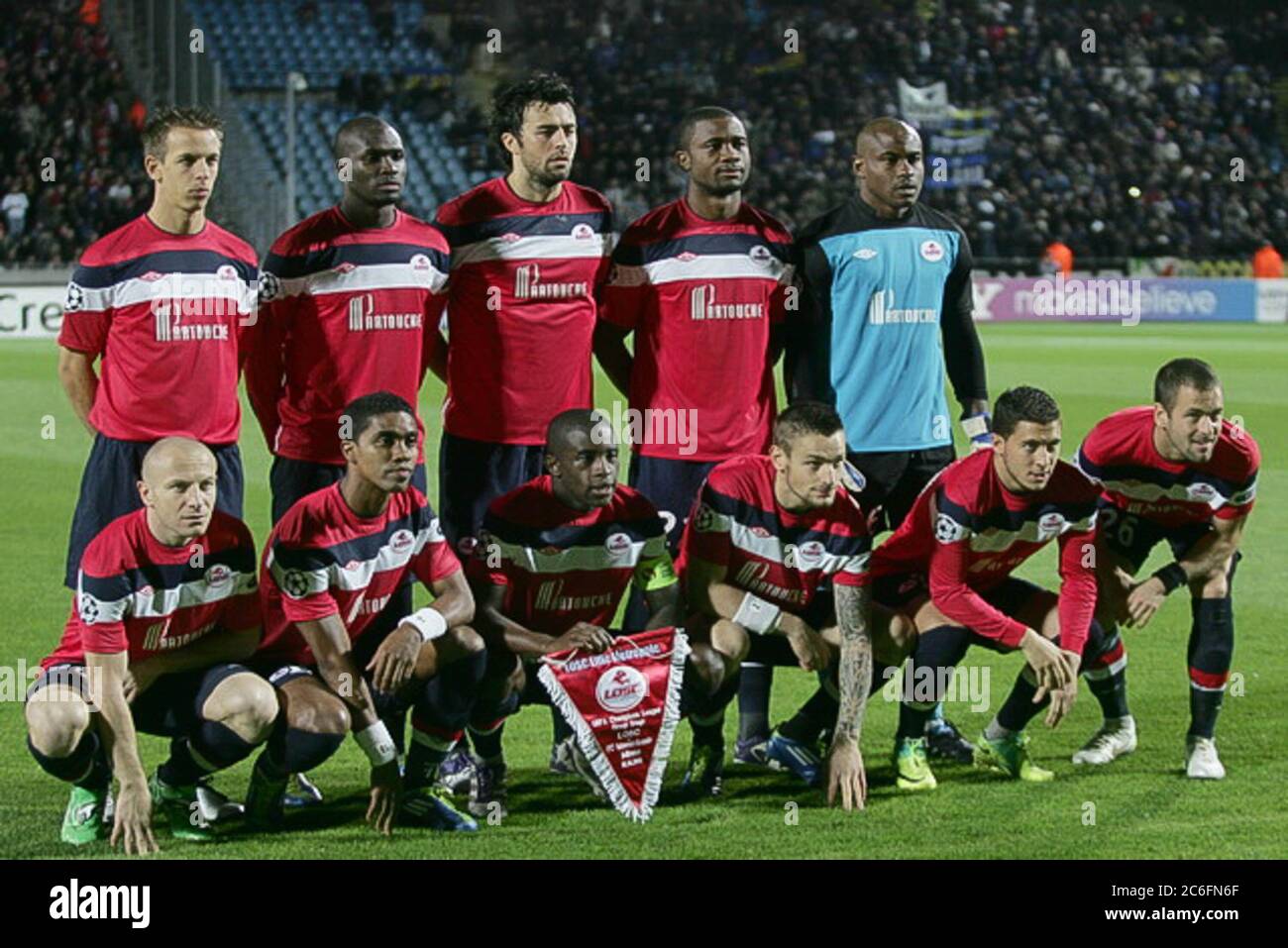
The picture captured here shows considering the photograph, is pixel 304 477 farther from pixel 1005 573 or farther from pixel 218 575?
pixel 1005 573

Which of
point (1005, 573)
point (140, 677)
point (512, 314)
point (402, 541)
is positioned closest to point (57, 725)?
point (140, 677)

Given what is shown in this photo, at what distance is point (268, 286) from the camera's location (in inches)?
230

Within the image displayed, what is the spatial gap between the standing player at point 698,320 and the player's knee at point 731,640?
0.68 m

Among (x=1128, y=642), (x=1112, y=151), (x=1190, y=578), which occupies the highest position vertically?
(x=1112, y=151)

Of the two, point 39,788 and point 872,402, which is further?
point 872,402

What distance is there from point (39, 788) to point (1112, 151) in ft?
99.9

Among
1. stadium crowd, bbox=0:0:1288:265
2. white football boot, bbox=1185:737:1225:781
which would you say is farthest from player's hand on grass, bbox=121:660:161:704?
stadium crowd, bbox=0:0:1288:265

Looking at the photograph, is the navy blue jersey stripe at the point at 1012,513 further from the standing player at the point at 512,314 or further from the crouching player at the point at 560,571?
the standing player at the point at 512,314

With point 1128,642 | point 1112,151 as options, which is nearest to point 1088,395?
point 1128,642

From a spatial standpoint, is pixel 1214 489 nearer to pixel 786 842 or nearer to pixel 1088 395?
pixel 786 842

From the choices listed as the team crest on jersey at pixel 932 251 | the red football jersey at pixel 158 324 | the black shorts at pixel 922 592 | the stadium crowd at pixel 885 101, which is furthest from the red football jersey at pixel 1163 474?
the stadium crowd at pixel 885 101

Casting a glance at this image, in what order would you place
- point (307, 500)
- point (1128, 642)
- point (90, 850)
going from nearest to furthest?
point (90, 850), point (307, 500), point (1128, 642)

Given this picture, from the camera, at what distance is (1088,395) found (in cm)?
1748

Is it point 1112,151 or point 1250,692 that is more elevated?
point 1112,151
